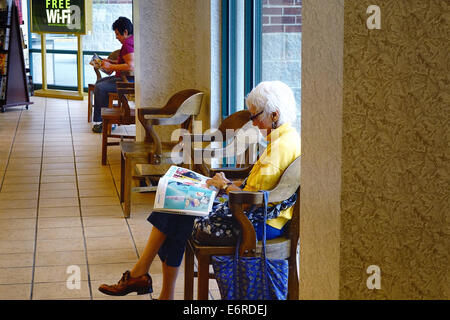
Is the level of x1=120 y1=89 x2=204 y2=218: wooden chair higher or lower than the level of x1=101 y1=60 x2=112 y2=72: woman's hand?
lower

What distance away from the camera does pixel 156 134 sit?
4.82m

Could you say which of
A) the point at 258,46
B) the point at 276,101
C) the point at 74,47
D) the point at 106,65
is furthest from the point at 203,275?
the point at 74,47

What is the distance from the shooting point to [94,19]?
12078mm

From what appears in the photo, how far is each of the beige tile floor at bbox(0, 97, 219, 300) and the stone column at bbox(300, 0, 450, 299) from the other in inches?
61.3

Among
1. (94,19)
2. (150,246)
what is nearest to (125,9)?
(94,19)

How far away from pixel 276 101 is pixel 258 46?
1.39m

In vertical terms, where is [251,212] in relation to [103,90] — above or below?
below

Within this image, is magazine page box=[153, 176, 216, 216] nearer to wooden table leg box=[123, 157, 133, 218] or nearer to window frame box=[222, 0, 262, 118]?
window frame box=[222, 0, 262, 118]

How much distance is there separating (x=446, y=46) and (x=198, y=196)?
1.32m

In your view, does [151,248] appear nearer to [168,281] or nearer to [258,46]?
[168,281]

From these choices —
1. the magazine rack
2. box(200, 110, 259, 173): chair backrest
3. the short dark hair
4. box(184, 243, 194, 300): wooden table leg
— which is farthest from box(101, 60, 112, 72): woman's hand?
box(184, 243, 194, 300): wooden table leg

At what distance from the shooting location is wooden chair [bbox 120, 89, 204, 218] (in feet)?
15.5
